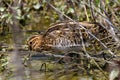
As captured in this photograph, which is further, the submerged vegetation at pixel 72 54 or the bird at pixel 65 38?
the bird at pixel 65 38

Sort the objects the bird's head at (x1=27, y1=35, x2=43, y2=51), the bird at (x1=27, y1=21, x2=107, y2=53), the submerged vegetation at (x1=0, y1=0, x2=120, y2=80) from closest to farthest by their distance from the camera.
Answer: the submerged vegetation at (x1=0, y1=0, x2=120, y2=80) < the bird at (x1=27, y1=21, x2=107, y2=53) < the bird's head at (x1=27, y1=35, x2=43, y2=51)

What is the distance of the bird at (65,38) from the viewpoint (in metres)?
4.25

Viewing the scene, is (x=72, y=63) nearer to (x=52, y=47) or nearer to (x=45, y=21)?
(x=52, y=47)

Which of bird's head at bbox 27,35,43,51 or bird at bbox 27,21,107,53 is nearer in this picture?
bird at bbox 27,21,107,53

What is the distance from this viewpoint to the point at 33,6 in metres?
7.57

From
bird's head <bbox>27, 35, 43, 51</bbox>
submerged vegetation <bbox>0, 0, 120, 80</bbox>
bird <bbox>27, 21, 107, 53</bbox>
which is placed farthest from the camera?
bird's head <bbox>27, 35, 43, 51</bbox>

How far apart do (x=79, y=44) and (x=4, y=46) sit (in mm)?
966

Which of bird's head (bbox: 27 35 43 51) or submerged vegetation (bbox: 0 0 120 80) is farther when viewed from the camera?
bird's head (bbox: 27 35 43 51)

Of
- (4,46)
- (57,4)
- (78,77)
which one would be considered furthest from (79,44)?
(57,4)

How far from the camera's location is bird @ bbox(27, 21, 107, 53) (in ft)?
13.9

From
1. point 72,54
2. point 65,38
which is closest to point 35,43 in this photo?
point 65,38

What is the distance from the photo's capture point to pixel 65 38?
4.44 m

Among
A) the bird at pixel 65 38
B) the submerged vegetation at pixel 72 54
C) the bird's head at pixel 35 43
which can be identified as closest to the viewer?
the submerged vegetation at pixel 72 54

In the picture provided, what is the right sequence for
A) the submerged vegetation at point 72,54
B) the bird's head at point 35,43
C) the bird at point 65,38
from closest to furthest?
1. the submerged vegetation at point 72,54
2. the bird at point 65,38
3. the bird's head at point 35,43
